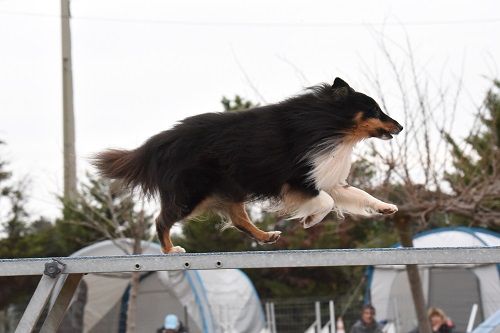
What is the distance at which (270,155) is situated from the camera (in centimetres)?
617

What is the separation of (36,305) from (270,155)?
209 centimetres

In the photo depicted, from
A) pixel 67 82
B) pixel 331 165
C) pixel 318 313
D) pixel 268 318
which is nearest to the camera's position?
pixel 331 165

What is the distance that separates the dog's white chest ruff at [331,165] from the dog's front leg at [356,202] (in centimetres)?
9

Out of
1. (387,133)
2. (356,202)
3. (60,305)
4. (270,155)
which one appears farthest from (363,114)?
(60,305)

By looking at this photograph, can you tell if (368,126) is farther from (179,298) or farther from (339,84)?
(179,298)

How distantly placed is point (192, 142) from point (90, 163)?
101 centimetres

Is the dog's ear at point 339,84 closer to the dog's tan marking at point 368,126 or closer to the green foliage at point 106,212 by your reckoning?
the dog's tan marking at point 368,126

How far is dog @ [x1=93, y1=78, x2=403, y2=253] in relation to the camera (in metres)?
6.21

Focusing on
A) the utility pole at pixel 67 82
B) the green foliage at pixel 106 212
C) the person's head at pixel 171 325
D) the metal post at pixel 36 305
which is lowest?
the metal post at pixel 36 305

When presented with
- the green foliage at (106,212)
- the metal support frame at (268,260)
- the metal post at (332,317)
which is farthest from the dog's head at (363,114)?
the metal post at (332,317)

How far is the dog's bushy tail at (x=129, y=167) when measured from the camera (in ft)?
21.2

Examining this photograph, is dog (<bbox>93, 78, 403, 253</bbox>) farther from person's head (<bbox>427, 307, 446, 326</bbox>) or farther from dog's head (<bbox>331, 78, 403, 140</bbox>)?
person's head (<bbox>427, 307, 446, 326</bbox>)

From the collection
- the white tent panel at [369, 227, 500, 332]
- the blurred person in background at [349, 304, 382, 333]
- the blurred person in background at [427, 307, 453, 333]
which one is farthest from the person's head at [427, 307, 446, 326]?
the white tent panel at [369, 227, 500, 332]

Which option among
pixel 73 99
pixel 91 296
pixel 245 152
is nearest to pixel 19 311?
pixel 91 296
